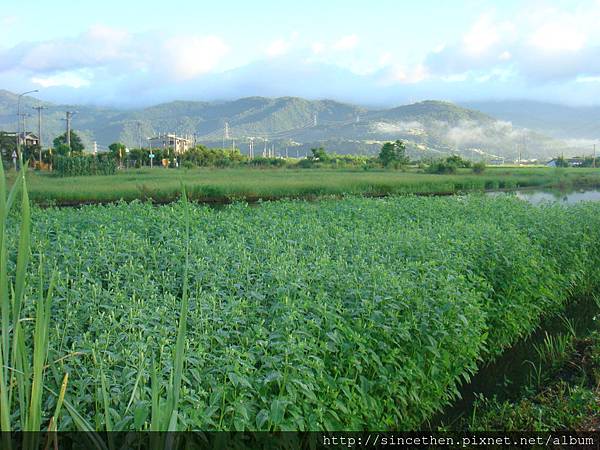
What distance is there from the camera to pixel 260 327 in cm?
362

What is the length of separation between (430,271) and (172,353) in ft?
9.19

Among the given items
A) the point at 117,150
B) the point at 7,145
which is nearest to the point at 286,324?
the point at 7,145

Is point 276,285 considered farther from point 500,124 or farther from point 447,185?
point 500,124

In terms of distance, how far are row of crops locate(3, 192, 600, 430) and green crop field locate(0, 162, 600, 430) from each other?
0.02 m

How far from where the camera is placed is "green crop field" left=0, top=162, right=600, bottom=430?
2863 millimetres

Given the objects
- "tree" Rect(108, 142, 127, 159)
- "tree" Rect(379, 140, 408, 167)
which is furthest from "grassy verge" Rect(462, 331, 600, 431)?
"tree" Rect(108, 142, 127, 159)

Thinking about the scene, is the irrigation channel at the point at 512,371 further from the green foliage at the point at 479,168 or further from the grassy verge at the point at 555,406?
the green foliage at the point at 479,168

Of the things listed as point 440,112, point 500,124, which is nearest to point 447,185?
point 440,112

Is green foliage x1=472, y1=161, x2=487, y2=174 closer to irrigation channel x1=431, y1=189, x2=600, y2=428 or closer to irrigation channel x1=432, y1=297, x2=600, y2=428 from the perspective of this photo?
irrigation channel x1=431, y1=189, x2=600, y2=428

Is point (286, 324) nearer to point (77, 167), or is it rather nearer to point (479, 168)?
point (77, 167)

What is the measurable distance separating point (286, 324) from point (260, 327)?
0.19 metres

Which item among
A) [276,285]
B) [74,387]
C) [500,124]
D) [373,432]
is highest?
[500,124]

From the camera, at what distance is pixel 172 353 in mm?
3375

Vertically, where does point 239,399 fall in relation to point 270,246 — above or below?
below
